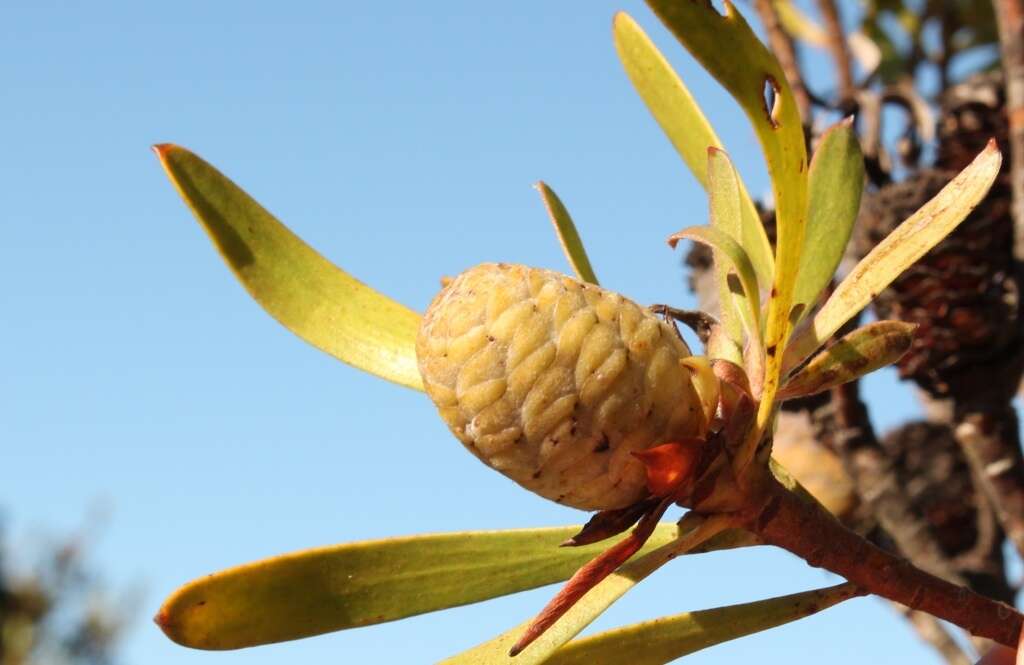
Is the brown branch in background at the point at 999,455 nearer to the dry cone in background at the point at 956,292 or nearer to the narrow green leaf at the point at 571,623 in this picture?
the dry cone in background at the point at 956,292

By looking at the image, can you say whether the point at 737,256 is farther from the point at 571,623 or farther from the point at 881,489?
the point at 881,489

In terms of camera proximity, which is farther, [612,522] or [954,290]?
[954,290]

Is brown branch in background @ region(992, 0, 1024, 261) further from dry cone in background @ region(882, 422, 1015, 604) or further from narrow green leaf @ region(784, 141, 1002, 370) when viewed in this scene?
narrow green leaf @ region(784, 141, 1002, 370)

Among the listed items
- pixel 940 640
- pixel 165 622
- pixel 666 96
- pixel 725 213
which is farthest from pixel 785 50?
pixel 165 622

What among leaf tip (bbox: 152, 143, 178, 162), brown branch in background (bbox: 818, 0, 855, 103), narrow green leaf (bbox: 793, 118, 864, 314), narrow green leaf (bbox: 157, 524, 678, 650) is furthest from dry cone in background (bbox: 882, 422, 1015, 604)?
leaf tip (bbox: 152, 143, 178, 162)

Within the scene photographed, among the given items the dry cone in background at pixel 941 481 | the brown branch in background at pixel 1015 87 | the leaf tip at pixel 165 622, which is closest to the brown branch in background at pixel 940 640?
the dry cone in background at pixel 941 481

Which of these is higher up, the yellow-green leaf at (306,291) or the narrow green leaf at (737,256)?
the yellow-green leaf at (306,291)

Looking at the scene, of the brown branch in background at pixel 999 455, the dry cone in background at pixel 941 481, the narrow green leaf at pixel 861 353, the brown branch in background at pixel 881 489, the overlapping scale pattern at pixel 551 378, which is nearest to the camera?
the overlapping scale pattern at pixel 551 378

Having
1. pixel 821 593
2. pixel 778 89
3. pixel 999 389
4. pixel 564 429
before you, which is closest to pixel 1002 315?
pixel 999 389
